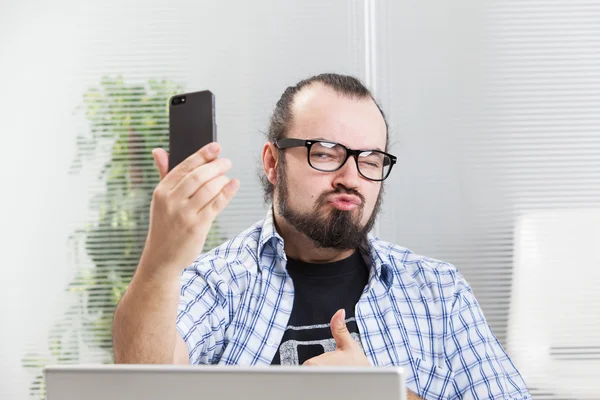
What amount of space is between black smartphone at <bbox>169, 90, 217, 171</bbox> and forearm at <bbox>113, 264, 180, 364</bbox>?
7.8 inches

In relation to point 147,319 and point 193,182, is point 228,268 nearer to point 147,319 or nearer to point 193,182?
point 147,319

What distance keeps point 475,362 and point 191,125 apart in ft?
3.28

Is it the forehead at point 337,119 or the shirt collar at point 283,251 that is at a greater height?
the forehead at point 337,119

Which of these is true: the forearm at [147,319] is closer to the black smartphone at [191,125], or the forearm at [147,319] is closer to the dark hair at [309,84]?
the black smartphone at [191,125]

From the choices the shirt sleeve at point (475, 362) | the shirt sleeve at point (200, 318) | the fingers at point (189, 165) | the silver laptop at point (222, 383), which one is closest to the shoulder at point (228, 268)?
the shirt sleeve at point (200, 318)

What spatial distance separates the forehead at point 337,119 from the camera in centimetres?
182

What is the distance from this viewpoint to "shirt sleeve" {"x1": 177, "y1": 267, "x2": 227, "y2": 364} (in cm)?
161

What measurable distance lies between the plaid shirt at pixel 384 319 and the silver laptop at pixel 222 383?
2.79 ft

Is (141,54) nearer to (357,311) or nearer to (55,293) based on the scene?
(55,293)

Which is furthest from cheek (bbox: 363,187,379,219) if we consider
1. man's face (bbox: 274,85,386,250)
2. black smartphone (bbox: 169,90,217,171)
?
black smartphone (bbox: 169,90,217,171)

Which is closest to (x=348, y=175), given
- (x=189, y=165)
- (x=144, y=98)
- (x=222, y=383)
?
(x=189, y=165)

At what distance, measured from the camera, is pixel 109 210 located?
8.96 ft

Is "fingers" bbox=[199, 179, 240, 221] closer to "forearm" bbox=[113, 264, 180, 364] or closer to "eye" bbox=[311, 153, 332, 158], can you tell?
"forearm" bbox=[113, 264, 180, 364]

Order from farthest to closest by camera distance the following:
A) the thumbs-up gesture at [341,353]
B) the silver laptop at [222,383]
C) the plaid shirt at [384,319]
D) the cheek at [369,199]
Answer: the cheek at [369,199], the plaid shirt at [384,319], the thumbs-up gesture at [341,353], the silver laptop at [222,383]
